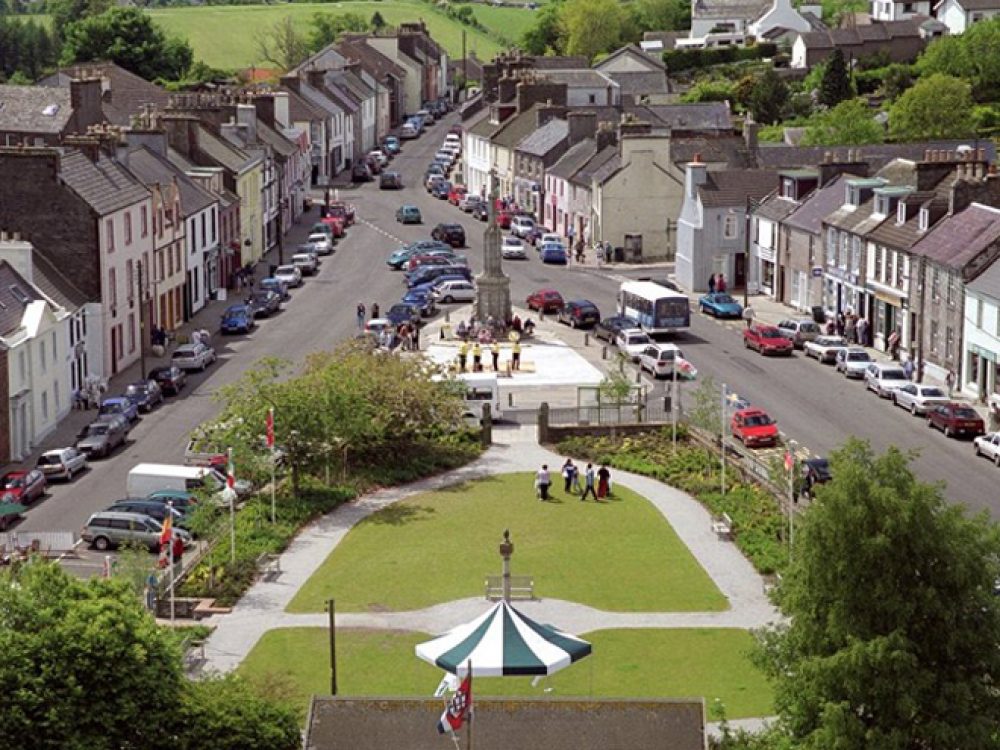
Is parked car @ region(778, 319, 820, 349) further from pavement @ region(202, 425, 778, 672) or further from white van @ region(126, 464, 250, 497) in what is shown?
white van @ region(126, 464, 250, 497)

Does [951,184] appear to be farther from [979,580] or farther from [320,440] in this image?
[979,580]

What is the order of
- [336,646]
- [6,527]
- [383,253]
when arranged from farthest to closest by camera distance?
[383,253]
[6,527]
[336,646]

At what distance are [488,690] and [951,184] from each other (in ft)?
163

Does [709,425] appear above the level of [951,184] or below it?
below

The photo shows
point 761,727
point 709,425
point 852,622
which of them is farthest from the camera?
point 709,425

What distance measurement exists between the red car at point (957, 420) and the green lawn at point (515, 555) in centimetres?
1353

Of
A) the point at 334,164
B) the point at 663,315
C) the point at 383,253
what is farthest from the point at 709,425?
the point at 334,164

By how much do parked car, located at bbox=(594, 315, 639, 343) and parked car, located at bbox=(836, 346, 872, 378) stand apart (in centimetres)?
1061

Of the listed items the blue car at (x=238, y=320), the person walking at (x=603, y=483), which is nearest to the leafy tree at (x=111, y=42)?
the blue car at (x=238, y=320)

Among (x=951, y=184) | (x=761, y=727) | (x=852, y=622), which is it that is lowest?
(x=761, y=727)

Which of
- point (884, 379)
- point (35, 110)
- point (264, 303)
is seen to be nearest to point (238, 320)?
point (264, 303)

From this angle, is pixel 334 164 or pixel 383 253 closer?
pixel 383 253

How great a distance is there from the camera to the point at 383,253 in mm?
127688

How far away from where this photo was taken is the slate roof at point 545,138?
5497 inches
